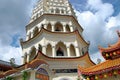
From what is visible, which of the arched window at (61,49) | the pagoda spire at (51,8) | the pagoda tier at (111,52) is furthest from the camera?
the pagoda spire at (51,8)

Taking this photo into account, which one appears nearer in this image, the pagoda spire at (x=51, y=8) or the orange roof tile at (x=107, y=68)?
the orange roof tile at (x=107, y=68)

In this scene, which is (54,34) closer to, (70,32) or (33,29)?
(70,32)

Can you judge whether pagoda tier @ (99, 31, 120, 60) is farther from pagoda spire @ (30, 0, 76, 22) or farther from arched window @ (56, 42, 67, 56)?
pagoda spire @ (30, 0, 76, 22)

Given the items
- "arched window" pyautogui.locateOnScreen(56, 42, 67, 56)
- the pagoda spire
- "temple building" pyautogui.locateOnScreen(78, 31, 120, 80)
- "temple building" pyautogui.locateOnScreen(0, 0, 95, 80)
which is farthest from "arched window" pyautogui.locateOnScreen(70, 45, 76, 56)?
"temple building" pyautogui.locateOnScreen(78, 31, 120, 80)

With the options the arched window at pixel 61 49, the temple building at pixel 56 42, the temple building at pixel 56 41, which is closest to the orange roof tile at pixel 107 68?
the temple building at pixel 56 42

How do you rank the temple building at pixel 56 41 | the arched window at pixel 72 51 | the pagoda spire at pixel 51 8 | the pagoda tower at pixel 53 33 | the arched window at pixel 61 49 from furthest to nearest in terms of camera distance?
the pagoda spire at pixel 51 8
the arched window at pixel 72 51
the arched window at pixel 61 49
the pagoda tower at pixel 53 33
the temple building at pixel 56 41

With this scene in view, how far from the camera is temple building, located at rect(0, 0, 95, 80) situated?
21234 millimetres

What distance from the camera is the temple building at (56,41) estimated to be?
69.7 feet

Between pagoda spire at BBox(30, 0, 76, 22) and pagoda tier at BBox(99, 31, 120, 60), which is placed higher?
pagoda spire at BBox(30, 0, 76, 22)

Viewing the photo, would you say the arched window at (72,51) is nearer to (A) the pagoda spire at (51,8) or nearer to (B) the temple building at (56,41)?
(B) the temple building at (56,41)

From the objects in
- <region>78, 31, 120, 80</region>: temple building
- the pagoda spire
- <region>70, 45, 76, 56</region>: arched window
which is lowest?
<region>78, 31, 120, 80</region>: temple building

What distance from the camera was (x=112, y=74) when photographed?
12.2 m

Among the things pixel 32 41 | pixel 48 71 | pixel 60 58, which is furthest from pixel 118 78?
pixel 32 41

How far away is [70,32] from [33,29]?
210 inches
